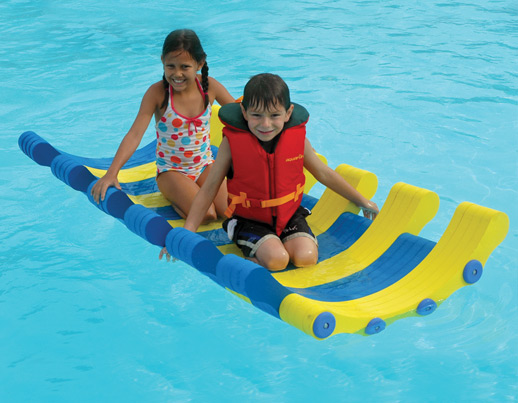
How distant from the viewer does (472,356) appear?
3.93 m

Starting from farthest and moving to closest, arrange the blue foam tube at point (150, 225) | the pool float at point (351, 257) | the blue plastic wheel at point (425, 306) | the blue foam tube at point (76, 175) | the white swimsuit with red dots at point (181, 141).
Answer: the white swimsuit with red dots at point (181, 141), the blue foam tube at point (76, 175), the blue foam tube at point (150, 225), the blue plastic wheel at point (425, 306), the pool float at point (351, 257)

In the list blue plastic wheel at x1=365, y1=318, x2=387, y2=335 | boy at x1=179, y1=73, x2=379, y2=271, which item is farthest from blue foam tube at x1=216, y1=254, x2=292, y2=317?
boy at x1=179, y1=73, x2=379, y2=271

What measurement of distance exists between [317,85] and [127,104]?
7.31 ft

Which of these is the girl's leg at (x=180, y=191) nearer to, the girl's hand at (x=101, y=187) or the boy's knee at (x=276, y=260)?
the girl's hand at (x=101, y=187)

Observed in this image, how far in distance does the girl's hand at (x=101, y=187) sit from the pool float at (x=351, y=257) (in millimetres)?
77

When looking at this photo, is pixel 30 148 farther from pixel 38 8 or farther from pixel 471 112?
pixel 38 8

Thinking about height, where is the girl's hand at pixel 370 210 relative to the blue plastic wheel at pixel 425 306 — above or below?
above

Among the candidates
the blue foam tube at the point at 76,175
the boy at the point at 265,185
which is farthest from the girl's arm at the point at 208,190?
the blue foam tube at the point at 76,175

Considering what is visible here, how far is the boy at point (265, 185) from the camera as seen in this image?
3.36 m

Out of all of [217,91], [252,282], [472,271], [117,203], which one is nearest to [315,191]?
[217,91]

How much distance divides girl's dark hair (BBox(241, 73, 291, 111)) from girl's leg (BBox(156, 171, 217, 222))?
2.92ft

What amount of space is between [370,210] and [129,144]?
139cm

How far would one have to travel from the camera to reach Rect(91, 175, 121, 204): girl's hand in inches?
142

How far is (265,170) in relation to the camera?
341cm
